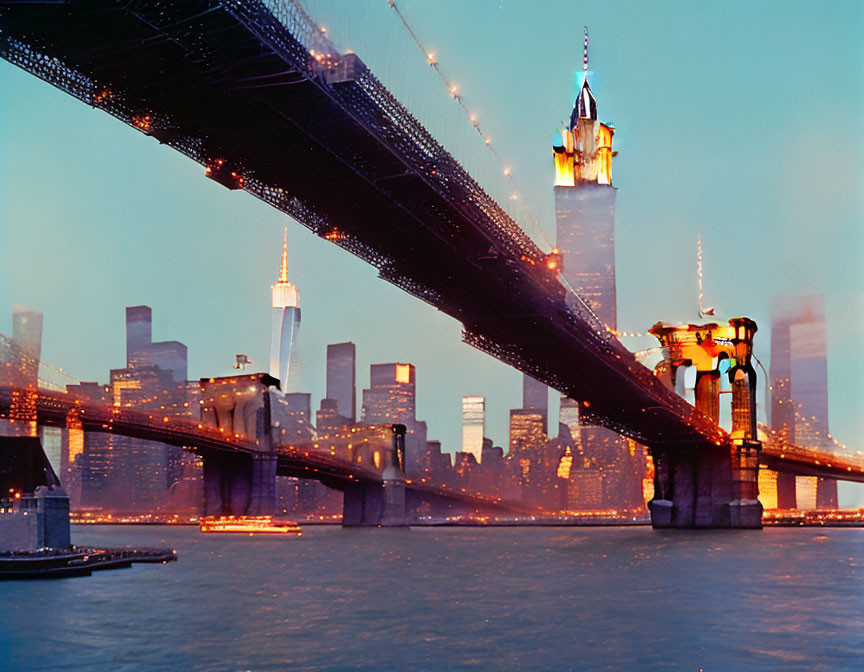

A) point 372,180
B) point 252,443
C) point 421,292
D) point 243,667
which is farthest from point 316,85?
point 252,443

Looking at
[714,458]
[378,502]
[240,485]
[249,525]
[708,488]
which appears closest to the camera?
[714,458]

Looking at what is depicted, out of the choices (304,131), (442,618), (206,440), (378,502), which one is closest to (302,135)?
(304,131)

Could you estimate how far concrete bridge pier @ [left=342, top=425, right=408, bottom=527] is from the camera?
116 meters

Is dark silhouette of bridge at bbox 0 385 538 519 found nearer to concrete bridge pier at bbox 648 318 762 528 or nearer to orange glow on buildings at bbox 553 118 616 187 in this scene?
concrete bridge pier at bbox 648 318 762 528

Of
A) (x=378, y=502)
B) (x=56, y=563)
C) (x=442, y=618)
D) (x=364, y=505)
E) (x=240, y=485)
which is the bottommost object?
(x=364, y=505)

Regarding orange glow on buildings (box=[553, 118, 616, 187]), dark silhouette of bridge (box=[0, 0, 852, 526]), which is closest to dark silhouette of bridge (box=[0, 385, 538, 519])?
dark silhouette of bridge (box=[0, 0, 852, 526])

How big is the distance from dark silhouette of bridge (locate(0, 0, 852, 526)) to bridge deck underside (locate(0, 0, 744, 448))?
0.05m

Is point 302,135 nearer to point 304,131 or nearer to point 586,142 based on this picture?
point 304,131

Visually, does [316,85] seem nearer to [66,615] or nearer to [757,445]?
[66,615]

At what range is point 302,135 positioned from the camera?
3241 cm

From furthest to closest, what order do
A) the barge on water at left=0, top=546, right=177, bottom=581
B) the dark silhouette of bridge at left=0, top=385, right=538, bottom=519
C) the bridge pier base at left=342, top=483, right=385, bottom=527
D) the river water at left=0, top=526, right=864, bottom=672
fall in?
the bridge pier base at left=342, top=483, right=385, bottom=527 < the dark silhouette of bridge at left=0, top=385, right=538, bottom=519 < the barge on water at left=0, top=546, right=177, bottom=581 < the river water at left=0, top=526, right=864, bottom=672

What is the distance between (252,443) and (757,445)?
42.5 m

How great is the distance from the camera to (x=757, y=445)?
82.4 m

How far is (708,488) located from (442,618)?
211 ft
